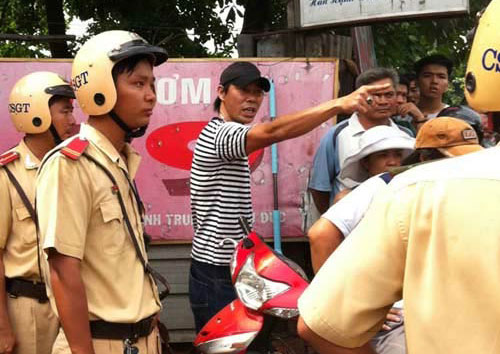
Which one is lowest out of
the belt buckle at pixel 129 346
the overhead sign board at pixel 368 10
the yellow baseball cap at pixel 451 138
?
the belt buckle at pixel 129 346

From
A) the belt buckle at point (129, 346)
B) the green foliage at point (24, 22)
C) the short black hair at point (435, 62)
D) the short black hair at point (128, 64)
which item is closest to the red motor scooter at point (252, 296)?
the belt buckle at point (129, 346)

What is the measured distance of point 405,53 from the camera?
8805 mm

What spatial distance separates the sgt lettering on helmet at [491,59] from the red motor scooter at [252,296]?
1.72m

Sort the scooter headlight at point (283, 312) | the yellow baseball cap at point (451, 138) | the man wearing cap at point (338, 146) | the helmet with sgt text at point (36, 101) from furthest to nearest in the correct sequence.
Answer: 1. the man wearing cap at point (338, 146)
2. the helmet with sgt text at point (36, 101)
3. the scooter headlight at point (283, 312)
4. the yellow baseball cap at point (451, 138)

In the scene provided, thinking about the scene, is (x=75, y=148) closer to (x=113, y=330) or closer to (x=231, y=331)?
(x=113, y=330)

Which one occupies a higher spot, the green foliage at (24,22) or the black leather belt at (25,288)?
the green foliage at (24,22)

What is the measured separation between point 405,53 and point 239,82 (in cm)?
511

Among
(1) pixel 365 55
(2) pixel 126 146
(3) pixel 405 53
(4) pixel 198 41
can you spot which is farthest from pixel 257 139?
(4) pixel 198 41

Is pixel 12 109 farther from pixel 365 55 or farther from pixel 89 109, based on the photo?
pixel 365 55

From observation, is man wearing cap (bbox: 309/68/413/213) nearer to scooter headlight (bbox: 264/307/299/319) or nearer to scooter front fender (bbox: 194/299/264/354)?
scooter front fender (bbox: 194/299/264/354)

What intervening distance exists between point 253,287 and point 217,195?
790 mm

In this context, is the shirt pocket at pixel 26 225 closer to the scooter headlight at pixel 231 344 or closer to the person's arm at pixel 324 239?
the scooter headlight at pixel 231 344

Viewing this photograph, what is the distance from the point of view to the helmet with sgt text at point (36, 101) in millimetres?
4273

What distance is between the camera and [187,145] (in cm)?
558
